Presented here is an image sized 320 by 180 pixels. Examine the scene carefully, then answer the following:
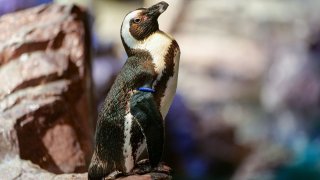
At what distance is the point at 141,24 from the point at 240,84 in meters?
2.24

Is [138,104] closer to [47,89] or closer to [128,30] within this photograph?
[128,30]

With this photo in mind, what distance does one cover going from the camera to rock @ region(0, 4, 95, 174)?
1536mm

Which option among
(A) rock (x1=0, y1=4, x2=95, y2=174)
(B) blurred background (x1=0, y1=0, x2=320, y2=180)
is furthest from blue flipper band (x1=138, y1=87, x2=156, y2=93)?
(B) blurred background (x1=0, y1=0, x2=320, y2=180)

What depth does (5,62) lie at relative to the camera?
5.38ft

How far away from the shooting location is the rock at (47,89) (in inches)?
60.5

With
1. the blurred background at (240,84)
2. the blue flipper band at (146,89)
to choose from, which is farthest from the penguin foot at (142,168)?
the blurred background at (240,84)

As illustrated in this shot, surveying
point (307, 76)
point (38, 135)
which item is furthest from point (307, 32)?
point (38, 135)

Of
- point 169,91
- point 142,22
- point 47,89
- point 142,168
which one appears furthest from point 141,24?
point 47,89

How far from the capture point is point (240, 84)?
347 cm

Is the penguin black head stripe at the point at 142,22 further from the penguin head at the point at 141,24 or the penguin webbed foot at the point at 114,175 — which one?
the penguin webbed foot at the point at 114,175

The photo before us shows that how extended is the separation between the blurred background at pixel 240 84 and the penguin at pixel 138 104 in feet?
2.35

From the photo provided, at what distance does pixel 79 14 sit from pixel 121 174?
23.0 inches

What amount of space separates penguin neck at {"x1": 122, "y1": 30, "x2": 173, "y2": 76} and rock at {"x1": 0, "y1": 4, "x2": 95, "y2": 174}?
36 cm

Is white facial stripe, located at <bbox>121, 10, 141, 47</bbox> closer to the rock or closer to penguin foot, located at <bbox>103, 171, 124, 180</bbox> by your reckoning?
penguin foot, located at <bbox>103, 171, 124, 180</bbox>
